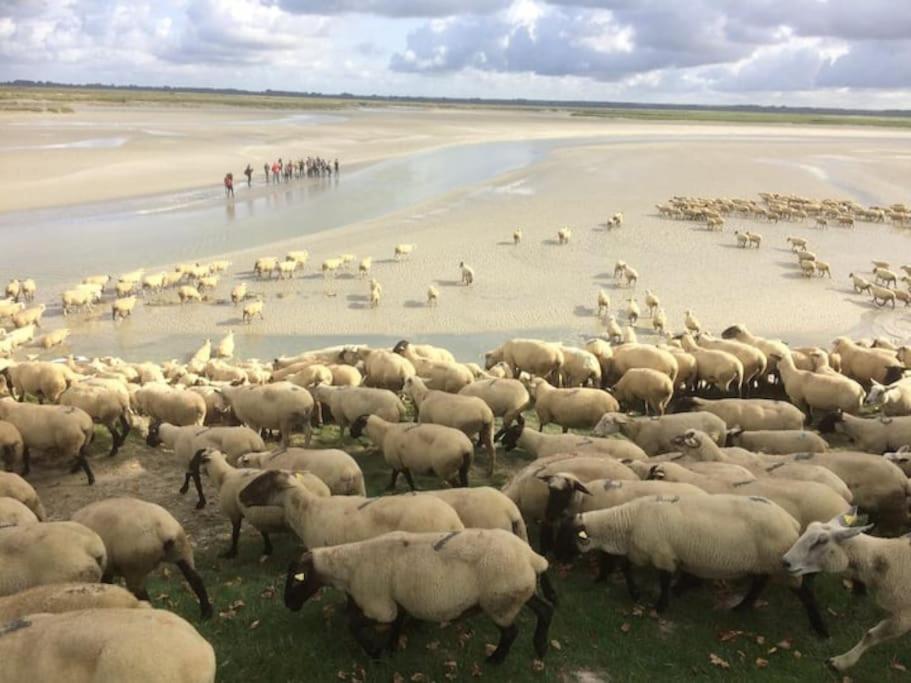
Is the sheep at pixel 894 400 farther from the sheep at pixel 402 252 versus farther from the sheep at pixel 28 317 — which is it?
the sheep at pixel 28 317

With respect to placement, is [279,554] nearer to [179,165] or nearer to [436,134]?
[179,165]

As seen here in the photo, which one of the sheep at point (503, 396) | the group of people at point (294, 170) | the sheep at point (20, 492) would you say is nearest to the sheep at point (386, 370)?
the sheep at point (503, 396)

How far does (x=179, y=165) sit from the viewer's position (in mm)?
57500

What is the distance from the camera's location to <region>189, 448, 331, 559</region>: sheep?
9250mm

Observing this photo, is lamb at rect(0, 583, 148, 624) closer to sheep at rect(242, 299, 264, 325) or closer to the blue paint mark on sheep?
the blue paint mark on sheep

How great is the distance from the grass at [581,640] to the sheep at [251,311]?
15033mm

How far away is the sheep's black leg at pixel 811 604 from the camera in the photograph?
772 cm

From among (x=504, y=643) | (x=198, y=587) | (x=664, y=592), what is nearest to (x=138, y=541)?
(x=198, y=587)

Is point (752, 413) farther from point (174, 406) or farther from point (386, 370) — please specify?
point (174, 406)

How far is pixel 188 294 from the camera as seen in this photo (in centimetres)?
2477

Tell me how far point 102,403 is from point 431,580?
26.9 ft

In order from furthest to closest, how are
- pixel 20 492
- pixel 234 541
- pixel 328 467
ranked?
pixel 328 467, pixel 234 541, pixel 20 492

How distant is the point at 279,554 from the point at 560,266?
22.0 meters

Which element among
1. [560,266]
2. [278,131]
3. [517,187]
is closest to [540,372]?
[560,266]
